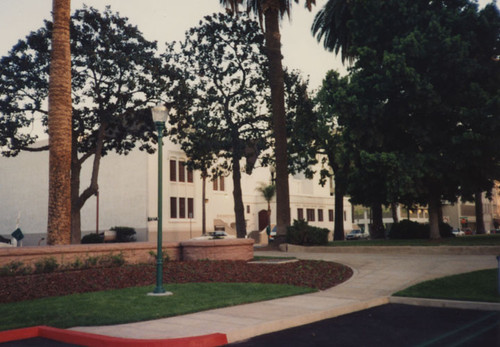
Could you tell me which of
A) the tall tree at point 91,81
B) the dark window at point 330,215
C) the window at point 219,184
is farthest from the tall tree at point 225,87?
the dark window at point 330,215

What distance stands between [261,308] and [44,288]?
18.8ft

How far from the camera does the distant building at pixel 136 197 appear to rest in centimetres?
4428

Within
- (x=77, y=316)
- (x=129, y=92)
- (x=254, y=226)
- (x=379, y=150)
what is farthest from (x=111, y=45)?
(x=254, y=226)

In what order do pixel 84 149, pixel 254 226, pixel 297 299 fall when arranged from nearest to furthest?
pixel 297 299 → pixel 84 149 → pixel 254 226

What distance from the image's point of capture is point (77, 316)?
30.4 ft

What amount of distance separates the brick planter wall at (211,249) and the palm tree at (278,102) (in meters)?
7.09

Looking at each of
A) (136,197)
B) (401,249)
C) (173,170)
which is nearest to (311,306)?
(401,249)

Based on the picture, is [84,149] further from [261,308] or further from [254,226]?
[254,226]

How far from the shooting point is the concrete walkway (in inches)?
315

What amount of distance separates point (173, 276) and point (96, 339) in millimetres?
7390

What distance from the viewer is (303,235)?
84.3ft

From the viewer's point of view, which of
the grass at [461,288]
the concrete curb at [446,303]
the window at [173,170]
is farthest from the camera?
the window at [173,170]

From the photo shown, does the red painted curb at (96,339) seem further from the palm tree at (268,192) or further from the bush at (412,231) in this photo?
the palm tree at (268,192)

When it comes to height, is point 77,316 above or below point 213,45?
below
